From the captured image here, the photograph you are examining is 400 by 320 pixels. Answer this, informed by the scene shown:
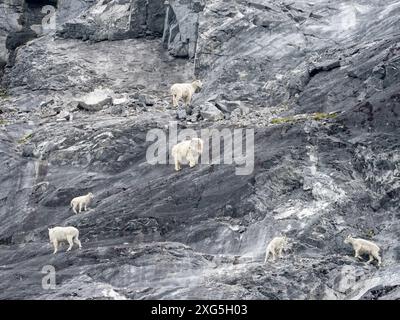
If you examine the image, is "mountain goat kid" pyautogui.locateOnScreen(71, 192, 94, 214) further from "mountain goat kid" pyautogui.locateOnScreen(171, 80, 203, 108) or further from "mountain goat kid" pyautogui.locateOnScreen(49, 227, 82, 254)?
"mountain goat kid" pyautogui.locateOnScreen(171, 80, 203, 108)

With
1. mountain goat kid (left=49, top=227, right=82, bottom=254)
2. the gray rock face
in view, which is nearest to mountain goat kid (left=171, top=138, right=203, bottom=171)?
the gray rock face

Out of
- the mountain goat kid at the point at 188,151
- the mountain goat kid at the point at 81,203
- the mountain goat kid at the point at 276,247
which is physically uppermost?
the mountain goat kid at the point at 188,151

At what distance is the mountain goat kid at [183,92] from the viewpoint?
122ft

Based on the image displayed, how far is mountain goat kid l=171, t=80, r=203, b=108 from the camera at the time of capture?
37281 mm

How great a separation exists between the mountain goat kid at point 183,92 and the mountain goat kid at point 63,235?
33.2ft

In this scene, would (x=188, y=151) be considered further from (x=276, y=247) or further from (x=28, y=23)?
(x=28, y=23)

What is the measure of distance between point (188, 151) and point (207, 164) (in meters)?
0.80

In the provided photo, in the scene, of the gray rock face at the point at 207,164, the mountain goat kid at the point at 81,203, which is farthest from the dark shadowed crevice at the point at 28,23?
the mountain goat kid at the point at 81,203

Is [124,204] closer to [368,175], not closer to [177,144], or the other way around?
[177,144]

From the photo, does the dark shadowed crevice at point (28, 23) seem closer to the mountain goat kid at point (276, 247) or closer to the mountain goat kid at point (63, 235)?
the mountain goat kid at point (63, 235)

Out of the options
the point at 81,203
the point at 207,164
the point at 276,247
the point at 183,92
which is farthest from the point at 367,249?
the point at 183,92

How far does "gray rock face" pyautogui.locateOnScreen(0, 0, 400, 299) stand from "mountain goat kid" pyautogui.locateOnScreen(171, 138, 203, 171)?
34 centimetres
